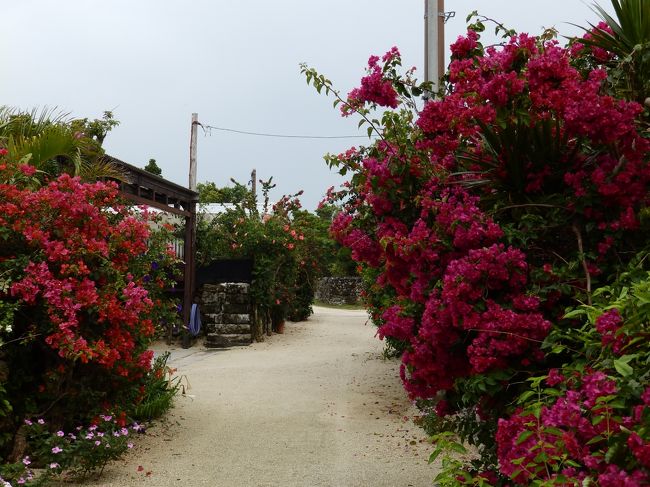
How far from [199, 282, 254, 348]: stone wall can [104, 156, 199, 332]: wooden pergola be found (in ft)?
1.38

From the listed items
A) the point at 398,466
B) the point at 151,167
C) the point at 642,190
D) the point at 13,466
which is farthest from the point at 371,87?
the point at 151,167

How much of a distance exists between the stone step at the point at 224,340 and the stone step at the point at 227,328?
6 centimetres

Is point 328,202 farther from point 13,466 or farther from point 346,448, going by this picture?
point 13,466

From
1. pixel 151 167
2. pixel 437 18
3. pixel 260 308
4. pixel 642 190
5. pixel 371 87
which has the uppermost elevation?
pixel 151 167

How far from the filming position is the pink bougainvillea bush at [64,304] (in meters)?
4.33

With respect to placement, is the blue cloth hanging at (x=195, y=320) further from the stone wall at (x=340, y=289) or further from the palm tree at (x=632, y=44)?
the stone wall at (x=340, y=289)

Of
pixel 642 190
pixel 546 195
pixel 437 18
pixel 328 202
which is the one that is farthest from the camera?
pixel 437 18

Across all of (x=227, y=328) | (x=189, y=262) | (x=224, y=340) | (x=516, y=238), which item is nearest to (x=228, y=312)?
(x=227, y=328)

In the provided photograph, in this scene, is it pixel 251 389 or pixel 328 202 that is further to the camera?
pixel 251 389

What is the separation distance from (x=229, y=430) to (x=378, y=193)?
121 inches

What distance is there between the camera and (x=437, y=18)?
670cm

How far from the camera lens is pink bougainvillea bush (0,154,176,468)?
4.33 m

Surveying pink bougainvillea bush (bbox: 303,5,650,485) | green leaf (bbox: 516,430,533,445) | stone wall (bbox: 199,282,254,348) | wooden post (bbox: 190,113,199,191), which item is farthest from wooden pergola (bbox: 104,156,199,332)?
green leaf (bbox: 516,430,533,445)

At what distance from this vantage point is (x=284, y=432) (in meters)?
5.88
